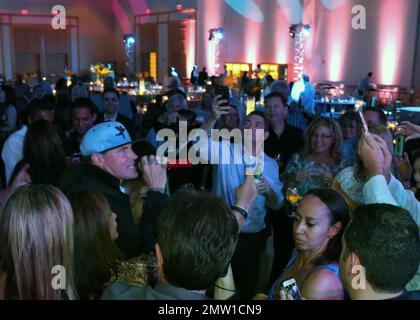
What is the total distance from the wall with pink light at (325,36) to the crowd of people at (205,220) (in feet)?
35.2

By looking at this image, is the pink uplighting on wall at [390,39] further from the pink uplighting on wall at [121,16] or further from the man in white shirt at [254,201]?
the pink uplighting on wall at [121,16]

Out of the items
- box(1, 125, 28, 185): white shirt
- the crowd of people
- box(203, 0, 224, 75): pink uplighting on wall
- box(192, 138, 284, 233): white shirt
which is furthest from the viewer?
box(203, 0, 224, 75): pink uplighting on wall

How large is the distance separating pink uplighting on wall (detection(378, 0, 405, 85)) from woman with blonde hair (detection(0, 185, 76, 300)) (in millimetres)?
13150

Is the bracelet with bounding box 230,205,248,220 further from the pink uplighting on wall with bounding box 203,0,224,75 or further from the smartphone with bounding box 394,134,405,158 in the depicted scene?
the pink uplighting on wall with bounding box 203,0,224,75

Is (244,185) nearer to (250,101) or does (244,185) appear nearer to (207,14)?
(250,101)

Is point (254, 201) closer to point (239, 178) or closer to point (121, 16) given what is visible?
point (239, 178)

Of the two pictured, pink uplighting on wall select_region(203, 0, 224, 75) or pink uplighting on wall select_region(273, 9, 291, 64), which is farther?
pink uplighting on wall select_region(203, 0, 224, 75)

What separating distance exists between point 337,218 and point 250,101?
27.4 ft

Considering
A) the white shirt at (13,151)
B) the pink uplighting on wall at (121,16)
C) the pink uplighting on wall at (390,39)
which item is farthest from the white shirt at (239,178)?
the pink uplighting on wall at (121,16)

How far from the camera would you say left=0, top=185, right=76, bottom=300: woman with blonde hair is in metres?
1.30

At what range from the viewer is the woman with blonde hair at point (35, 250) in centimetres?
130

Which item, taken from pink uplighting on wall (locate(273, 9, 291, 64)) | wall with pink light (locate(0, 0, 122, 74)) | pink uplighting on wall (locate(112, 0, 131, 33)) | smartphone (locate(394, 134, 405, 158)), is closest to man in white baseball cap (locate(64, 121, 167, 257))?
smartphone (locate(394, 134, 405, 158))

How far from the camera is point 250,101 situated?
32.8ft

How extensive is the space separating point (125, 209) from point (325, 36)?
46.5 feet
